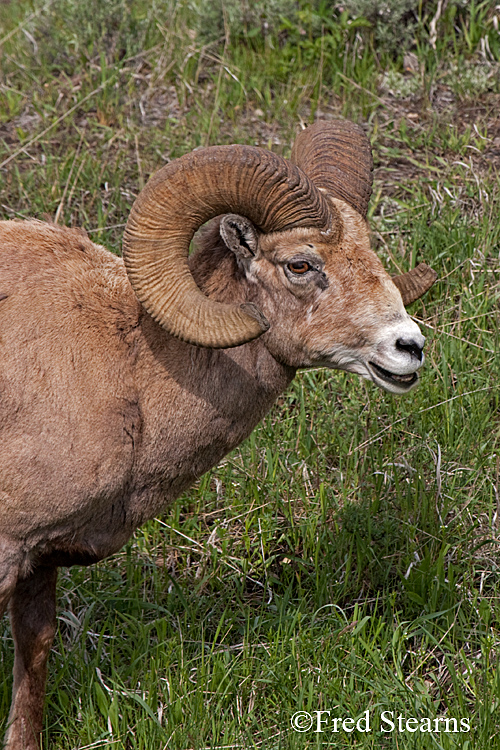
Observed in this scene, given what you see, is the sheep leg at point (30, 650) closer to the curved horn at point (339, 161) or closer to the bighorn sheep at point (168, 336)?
the bighorn sheep at point (168, 336)

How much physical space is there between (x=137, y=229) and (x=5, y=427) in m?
1.04

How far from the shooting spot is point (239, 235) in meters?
4.07

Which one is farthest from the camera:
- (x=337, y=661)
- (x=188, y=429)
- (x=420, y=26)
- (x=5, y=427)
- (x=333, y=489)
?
(x=420, y=26)

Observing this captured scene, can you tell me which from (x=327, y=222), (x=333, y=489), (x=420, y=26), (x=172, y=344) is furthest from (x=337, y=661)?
(x=420, y=26)

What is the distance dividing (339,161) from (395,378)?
3.88 feet

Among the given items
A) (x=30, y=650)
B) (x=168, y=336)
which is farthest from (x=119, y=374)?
(x=30, y=650)

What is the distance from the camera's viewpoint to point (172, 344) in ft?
13.4

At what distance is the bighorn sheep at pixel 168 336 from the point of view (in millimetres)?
3785

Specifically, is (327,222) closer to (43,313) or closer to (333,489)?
(43,313)

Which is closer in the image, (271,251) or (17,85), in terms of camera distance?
(271,251)

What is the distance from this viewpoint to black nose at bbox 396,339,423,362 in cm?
386
